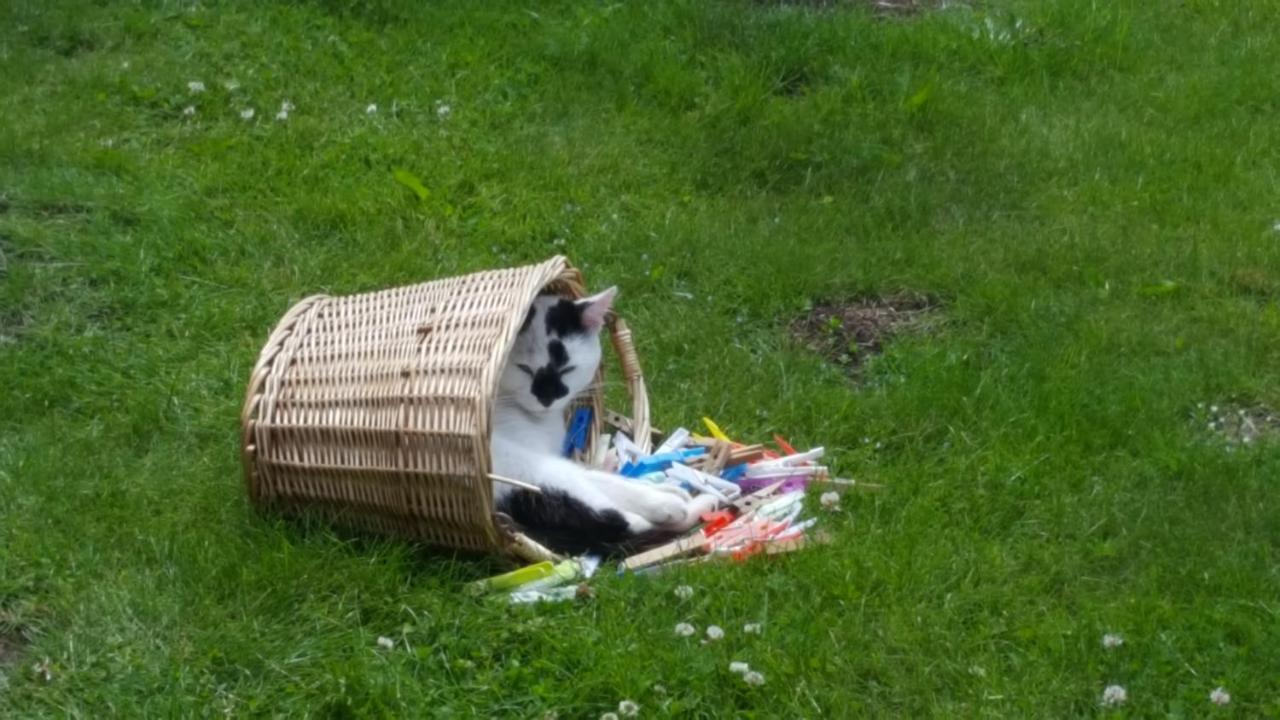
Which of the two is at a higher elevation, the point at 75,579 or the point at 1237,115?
the point at 1237,115

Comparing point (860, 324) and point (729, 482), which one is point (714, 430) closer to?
point (729, 482)

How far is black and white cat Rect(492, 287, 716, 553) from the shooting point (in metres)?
3.84

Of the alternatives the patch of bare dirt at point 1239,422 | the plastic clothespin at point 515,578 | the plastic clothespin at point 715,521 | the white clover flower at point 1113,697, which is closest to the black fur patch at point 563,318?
the plastic clothespin at point 715,521

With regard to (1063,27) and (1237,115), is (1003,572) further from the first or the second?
(1063,27)

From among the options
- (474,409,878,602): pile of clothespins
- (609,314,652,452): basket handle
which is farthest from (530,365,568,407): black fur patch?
(609,314,652,452): basket handle

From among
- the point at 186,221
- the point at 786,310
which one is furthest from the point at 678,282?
the point at 186,221

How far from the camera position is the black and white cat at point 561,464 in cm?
384

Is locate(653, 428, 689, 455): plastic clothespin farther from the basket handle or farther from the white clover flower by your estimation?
the white clover flower

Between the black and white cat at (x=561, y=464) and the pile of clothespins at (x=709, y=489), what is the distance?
0.07 m

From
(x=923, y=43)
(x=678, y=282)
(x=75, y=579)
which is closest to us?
(x=75, y=579)

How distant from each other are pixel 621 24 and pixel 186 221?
2.48 m

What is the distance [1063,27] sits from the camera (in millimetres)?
7496

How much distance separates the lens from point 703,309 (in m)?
5.33

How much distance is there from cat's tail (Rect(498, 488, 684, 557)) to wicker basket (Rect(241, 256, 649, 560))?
16 centimetres
